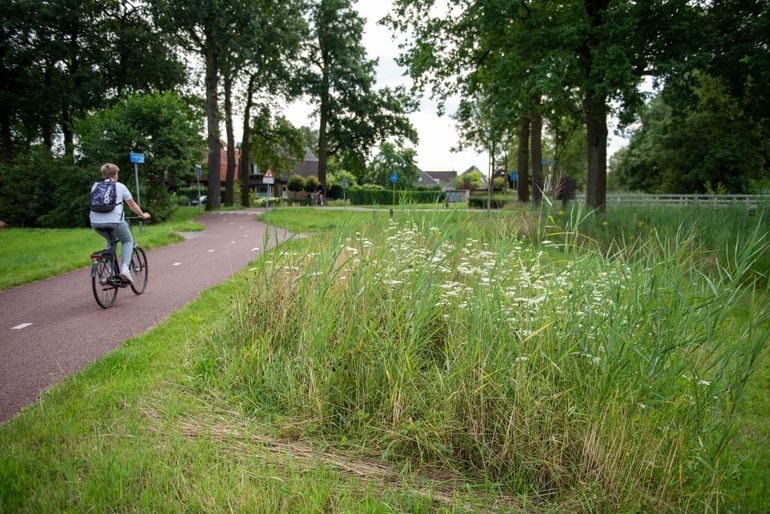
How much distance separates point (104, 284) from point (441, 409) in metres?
5.63

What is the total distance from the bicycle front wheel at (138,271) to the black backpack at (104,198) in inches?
39.7

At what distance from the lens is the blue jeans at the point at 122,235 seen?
22.6 feet

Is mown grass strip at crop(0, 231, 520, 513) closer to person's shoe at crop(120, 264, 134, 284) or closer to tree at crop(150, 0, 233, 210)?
person's shoe at crop(120, 264, 134, 284)

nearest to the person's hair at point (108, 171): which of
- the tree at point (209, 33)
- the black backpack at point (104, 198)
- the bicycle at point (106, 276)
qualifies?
the black backpack at point (104, 198)

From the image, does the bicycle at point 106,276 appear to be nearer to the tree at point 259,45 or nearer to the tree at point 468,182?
the tree at point 259,45

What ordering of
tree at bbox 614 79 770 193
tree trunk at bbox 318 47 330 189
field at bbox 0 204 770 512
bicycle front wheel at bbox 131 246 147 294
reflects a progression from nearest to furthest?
field at bbox 0 204 770 512 < bicycle front wheel at bbox 131 246 147 294 < tree at bbox 614 79 770 193 < tree trunk at bbox 318 47 330 189

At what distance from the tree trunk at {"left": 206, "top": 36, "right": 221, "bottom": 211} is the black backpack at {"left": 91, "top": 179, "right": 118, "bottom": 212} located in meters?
22.1

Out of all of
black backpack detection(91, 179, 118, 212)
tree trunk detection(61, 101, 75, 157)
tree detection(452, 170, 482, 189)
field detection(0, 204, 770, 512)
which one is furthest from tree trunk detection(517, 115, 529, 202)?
tree detection(452, 170, 482, 189)

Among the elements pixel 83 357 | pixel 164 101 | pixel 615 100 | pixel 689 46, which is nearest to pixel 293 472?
pixel 83 357

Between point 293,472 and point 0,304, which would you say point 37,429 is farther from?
point 0,304

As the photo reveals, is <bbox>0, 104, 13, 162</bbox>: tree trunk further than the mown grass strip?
Yes

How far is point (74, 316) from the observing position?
641cm

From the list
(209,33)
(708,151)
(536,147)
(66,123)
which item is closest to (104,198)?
(536,147)

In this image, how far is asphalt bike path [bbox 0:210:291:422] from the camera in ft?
14.4
